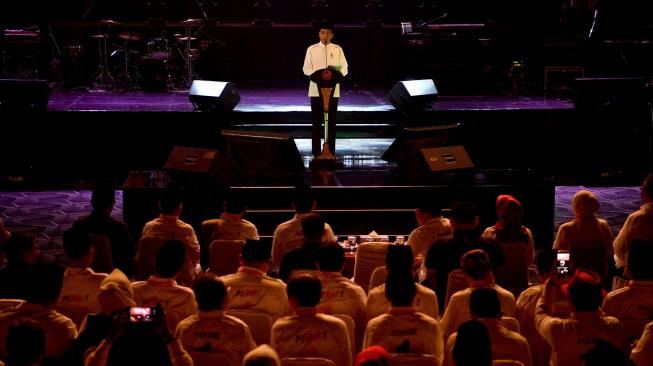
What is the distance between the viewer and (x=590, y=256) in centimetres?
743

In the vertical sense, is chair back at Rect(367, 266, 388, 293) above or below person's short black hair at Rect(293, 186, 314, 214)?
below

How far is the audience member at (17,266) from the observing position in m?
6.17

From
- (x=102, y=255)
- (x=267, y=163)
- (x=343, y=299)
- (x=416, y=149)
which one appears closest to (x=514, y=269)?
(x=343, y=299)

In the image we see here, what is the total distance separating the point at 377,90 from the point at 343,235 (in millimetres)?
7601

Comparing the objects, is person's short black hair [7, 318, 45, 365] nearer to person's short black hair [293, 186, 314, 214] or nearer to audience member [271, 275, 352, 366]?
audience member [271, 275, 352, 366]

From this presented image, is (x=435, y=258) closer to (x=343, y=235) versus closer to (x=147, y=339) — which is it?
(x=147, y=339)

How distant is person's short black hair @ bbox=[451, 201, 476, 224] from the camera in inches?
274

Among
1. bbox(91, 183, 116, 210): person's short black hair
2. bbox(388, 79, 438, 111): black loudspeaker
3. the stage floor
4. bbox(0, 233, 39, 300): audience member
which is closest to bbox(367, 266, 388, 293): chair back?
bbox(0, 233, 39, 300): audience member

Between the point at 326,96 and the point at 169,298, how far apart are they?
6417 millimetres

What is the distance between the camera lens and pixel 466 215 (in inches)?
275

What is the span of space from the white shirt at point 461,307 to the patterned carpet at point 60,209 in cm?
537

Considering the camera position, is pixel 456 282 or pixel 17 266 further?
pixel 456 282

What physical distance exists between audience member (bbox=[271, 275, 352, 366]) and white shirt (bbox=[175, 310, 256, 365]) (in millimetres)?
174

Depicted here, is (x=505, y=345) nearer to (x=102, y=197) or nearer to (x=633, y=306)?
(x=633, y=306)
